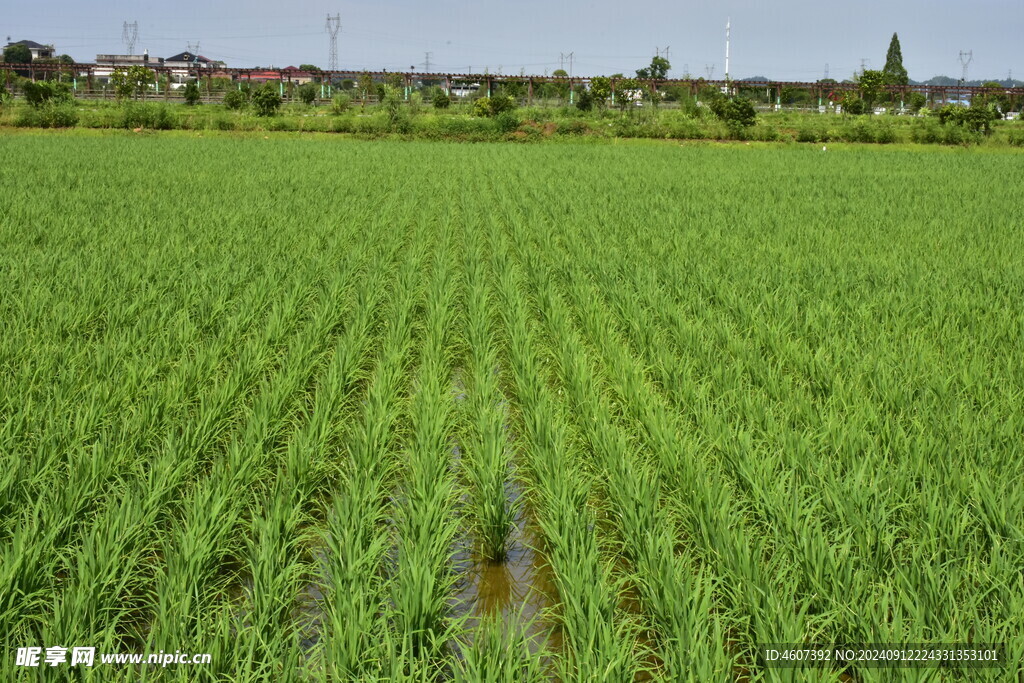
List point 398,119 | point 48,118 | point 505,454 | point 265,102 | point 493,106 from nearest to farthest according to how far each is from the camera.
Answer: point 505,454 < point 48,118 < point 398,119 < point 265,102 < point 493,106

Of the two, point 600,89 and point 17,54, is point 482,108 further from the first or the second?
point 17,54

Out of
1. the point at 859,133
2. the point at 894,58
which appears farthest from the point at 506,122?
the point at 894,58

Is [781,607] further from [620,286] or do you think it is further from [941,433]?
[620,286]

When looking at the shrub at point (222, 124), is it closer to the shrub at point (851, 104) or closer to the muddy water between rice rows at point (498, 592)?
the shrub at point (851, 104)

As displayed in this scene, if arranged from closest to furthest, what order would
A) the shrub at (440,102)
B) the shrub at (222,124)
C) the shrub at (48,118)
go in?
the shrub at (48,118) → the shrub at (222,124) → the shrub at (440,102)

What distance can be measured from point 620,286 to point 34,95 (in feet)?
103

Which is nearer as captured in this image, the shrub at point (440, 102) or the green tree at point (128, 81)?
the green tree at point (128, 81)

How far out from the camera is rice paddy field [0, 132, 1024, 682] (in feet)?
7.16

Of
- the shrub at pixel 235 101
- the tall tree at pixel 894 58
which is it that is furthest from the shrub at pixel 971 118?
the tall tree at pixel 894 58

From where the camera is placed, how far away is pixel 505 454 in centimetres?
352

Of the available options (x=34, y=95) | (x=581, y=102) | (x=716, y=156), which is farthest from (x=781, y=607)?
(x=581, y=102)

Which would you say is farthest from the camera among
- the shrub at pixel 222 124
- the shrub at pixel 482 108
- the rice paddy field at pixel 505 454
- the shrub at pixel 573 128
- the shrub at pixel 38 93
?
the shrub at pixel 482 108

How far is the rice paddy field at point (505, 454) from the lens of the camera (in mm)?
2184

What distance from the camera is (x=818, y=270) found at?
22.5 ft
